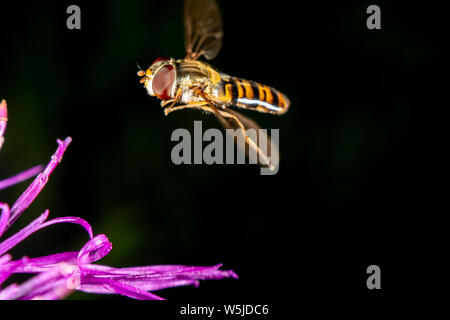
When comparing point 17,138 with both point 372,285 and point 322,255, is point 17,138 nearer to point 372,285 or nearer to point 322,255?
point 322,255

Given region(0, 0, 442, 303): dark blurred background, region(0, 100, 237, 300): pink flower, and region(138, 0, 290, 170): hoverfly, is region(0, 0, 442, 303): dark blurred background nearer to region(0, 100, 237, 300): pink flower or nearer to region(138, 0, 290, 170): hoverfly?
region(138, 0, 290, 170): hoverfly

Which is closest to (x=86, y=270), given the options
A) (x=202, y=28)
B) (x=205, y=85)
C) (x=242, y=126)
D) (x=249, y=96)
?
(x=242, y=126)

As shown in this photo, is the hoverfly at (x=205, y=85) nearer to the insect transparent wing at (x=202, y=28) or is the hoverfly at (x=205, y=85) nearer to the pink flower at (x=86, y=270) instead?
the insect transparent wing at (x=202, y=28)

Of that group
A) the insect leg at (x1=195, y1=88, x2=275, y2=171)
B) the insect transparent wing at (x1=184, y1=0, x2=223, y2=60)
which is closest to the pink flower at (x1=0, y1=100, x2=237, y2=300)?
the insect leg at (x1=195, y1=88, x2=275, y2=171)

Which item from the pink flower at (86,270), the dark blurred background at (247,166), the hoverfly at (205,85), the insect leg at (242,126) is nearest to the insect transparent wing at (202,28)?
the hoverfly at (205,85)

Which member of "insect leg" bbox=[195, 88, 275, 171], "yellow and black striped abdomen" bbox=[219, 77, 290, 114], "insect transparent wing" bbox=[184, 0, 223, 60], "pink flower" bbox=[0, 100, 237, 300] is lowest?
"pink flower" bbox=[0, 100, 237, 300]

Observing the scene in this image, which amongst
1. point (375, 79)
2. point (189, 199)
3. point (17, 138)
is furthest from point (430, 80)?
point (17, 138)

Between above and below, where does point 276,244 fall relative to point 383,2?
below
